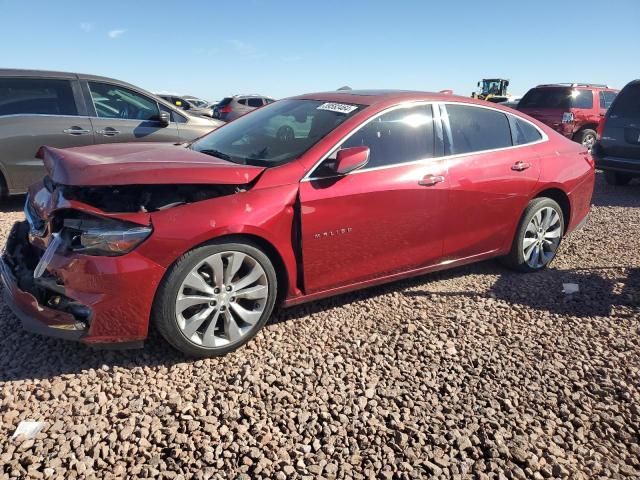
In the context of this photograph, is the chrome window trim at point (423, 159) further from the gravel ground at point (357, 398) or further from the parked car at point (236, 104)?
the parked car at point (236, 104)

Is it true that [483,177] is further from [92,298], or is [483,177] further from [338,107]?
[92,298]

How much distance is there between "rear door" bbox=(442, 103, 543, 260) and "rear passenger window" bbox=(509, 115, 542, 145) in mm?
10

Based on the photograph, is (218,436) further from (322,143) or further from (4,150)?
(4,150)

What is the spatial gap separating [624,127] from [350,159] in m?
7.07

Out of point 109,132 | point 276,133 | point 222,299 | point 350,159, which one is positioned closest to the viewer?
point 222,299

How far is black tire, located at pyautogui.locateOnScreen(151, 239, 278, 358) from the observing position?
2838 mm

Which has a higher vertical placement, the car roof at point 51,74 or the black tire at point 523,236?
the car roof at point 51,74

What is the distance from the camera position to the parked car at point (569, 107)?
465 inches

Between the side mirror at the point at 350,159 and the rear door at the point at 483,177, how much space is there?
895 millimetres

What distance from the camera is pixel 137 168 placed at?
2869mm

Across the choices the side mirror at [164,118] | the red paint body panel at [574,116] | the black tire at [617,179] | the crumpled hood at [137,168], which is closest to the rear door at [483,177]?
the crumpled hood at [137,168]

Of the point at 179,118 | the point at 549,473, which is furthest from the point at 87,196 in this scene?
the point at 179,118

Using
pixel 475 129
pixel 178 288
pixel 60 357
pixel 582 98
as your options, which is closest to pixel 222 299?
pixel 178 288

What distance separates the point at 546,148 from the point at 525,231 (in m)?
0.77
